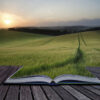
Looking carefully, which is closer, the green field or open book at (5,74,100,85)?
open book at (5,74,100,85)

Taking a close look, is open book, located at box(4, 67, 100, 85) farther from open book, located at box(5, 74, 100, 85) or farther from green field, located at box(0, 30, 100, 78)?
green field, located at box(0, 30, 100, 78)

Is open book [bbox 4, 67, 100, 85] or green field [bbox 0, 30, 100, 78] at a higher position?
open book [bbox 4, 67, 100, 85]

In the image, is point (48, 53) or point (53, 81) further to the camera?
point (48, 53)

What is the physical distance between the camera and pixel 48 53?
3.93 metres

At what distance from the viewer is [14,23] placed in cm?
435

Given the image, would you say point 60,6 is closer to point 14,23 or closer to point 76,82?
point 14,23

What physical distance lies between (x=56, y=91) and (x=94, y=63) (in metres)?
2.74

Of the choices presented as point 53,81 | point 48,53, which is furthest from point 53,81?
point 48,53

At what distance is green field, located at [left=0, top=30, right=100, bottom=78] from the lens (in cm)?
272

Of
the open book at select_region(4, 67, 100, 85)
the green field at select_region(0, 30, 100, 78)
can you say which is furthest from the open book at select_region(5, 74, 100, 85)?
the green field at select_region(0, 30, 100, 78)

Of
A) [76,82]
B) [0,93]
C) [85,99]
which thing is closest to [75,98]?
[85,99]

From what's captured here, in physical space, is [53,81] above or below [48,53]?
above

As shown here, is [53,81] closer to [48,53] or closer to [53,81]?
[53,81]

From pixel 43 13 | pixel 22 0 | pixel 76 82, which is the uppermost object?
pixel 22 0
